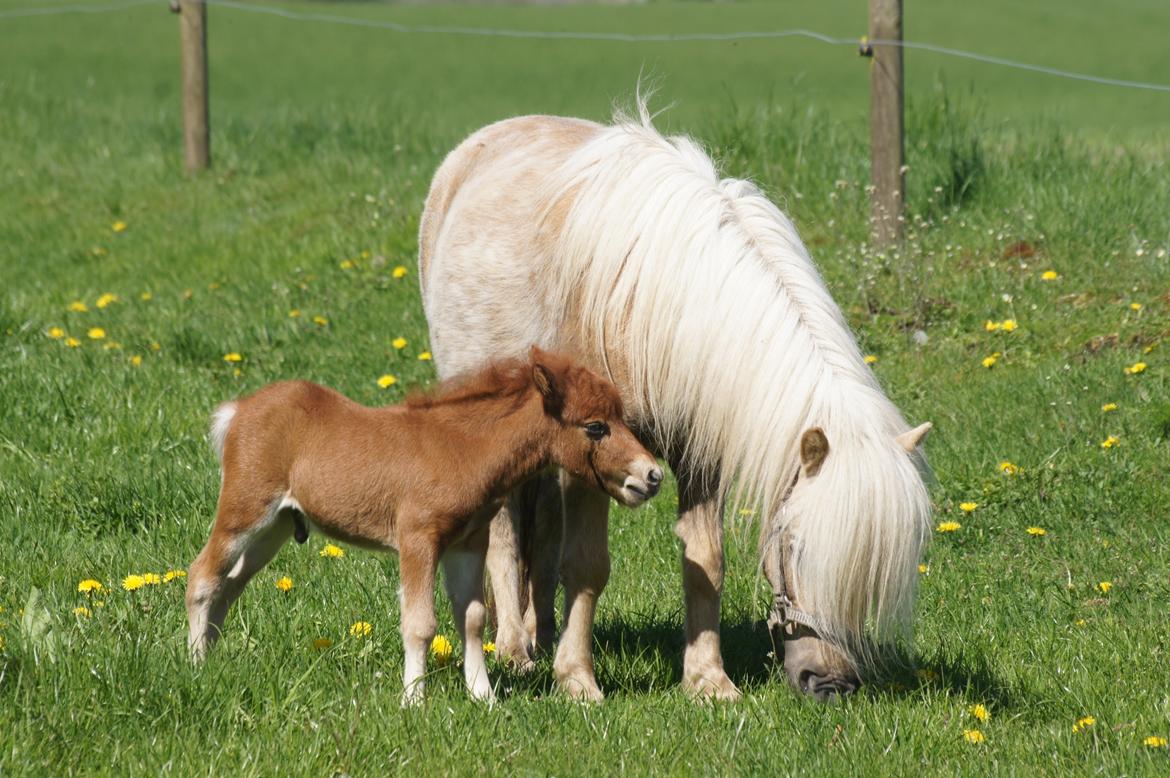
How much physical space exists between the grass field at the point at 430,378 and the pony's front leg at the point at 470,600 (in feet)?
0.28

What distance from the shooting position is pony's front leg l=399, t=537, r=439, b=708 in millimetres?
3777

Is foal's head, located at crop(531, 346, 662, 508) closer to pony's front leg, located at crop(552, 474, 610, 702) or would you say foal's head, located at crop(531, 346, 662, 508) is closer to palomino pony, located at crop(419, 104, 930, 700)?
palomino pony, located at crop(419, 104, 930, 700)

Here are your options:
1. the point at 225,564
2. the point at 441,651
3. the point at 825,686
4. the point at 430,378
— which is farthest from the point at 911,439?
the point at 430,378

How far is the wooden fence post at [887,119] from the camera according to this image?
780 cm

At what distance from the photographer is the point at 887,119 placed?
7.84 meters

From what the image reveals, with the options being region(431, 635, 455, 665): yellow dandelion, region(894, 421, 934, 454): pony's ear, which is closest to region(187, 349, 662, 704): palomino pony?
region(431, 635, 455, 665): yellow dandelion

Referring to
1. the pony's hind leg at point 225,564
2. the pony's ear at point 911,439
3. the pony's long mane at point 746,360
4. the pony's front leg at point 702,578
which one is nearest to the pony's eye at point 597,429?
the pony's long mane at point 746,360

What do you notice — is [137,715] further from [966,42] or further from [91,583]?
[966,42]

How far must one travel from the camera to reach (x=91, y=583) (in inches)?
174

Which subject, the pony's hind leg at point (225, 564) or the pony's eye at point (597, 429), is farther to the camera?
the pony's hind leg at point (225, 564)

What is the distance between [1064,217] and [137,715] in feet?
20.6

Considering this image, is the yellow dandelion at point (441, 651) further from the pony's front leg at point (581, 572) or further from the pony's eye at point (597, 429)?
the pony's eye at point (597, 429)

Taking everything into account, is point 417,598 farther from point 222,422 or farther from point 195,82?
point 195,82

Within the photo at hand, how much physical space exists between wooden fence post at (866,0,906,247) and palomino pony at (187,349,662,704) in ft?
14.3
